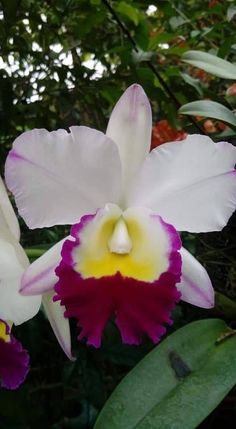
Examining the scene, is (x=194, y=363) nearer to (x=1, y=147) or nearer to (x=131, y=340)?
(x=131, y=340)

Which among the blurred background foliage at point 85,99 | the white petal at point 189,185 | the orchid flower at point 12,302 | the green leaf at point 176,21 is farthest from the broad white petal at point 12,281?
the green leaf at point 176,21

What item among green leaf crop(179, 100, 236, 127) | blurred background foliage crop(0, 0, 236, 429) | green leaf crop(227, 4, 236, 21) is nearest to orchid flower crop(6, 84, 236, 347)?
green leaf crop(179, 100, 236, 127)

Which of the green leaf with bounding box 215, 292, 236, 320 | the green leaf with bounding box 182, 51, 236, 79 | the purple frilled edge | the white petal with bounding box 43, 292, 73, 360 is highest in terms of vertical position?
the green leaf with bounding box 182, 51, 236, 79

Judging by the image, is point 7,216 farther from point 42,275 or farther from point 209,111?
point 209,111

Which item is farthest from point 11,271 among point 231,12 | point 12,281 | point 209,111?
point 231,12

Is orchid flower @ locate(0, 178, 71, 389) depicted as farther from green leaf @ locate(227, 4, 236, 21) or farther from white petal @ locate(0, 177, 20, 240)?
green leaf @ locate(227, 4, 236, 21)

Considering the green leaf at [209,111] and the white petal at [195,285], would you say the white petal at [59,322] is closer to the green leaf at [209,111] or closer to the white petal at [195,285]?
the white petal at [195,285]

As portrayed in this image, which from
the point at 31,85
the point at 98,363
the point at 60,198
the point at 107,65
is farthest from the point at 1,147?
the point at 60,198
